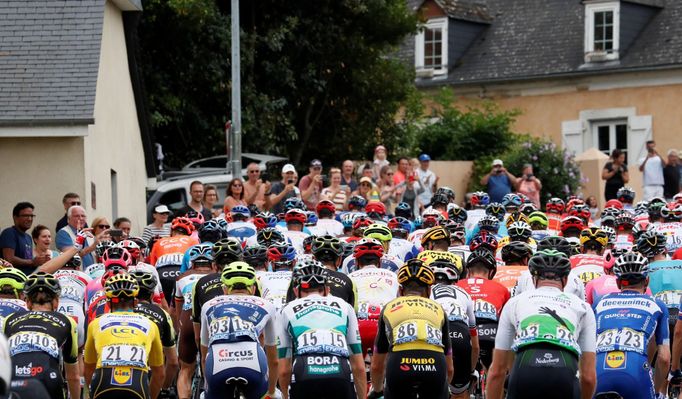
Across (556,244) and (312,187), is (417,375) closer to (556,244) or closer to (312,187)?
(556,244)

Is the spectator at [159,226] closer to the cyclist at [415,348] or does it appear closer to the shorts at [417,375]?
the cyclist at [415,348]

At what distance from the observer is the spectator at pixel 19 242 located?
64.5 ft

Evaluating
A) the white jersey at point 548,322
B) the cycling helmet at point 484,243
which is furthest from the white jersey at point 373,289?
the white jersey at point 548,322

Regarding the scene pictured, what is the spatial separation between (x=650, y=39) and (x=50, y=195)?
2409 cm

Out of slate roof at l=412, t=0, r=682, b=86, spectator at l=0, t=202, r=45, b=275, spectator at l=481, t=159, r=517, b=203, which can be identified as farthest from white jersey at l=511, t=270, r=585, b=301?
slate roof at l=412, t=0, r=682, b=86

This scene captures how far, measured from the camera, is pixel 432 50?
159ft

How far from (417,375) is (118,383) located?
236 centimetres

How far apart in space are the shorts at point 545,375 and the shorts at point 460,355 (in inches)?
82.0

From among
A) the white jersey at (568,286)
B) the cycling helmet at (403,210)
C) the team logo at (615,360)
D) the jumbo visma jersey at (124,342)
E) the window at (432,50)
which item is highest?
the window at (432,50)

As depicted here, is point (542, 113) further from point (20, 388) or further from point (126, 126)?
point (20, 388)

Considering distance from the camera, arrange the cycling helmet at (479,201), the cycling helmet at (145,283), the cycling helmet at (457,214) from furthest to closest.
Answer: the cycling helmet at (479,201), the cycling helmet at (457,214), the cycling helmet at (145,283)

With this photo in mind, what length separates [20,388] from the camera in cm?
943

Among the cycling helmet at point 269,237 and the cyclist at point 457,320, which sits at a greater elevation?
the cycling helmet at point 269,237

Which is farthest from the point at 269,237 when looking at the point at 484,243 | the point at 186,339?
the point at 484,243
